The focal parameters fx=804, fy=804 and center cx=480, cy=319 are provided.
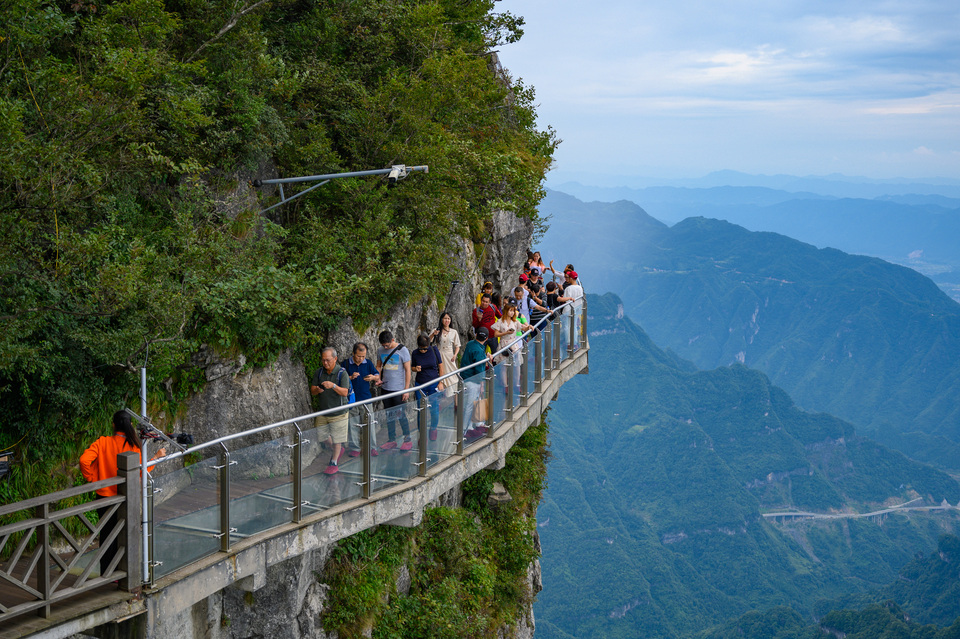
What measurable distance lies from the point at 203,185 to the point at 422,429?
179 inches

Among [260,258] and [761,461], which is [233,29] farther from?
[761,461]

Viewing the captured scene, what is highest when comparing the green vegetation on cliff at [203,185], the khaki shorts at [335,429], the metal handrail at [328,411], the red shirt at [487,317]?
the green vegetation on cliff at [203,185]

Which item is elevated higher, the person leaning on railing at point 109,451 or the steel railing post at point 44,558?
the person leaning on railing at point 109,451

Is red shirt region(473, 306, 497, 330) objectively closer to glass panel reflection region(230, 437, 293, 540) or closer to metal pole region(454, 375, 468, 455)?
metal pole region(454, 375, 468, 455)

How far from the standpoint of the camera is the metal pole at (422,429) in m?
9.70

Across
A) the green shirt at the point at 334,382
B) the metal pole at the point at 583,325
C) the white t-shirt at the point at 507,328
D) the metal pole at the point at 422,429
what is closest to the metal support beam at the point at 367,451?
the green shirt at the point at 334,382

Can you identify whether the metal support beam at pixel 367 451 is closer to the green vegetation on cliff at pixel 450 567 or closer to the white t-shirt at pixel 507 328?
the green vegetation on cliff at pixel 450 567

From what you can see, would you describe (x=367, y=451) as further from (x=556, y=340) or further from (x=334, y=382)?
(x=556, y=340)

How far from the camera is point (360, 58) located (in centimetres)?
1495

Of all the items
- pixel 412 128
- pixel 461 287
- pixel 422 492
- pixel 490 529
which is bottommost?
pixel 490 529

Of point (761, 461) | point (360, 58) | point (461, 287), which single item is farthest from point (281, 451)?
point (761, 461)

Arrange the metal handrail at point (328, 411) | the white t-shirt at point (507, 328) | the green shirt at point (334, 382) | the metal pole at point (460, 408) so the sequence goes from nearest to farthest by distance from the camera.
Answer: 1. the metal handrail at point (328, 411)
2. the green shirt at point (334, 382)
3. the metal pole at point (460, 408)
4. the white t-shirt at point (507, 328)

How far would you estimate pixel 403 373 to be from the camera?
10477 mm

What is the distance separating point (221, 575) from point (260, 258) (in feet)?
16.1
